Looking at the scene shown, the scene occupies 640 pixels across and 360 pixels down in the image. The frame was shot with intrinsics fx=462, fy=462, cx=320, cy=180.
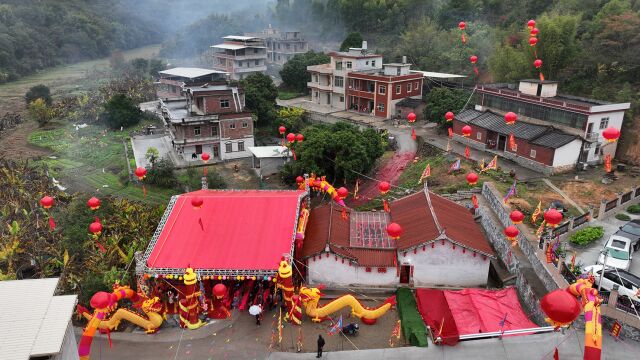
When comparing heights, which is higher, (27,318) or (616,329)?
(27,318)

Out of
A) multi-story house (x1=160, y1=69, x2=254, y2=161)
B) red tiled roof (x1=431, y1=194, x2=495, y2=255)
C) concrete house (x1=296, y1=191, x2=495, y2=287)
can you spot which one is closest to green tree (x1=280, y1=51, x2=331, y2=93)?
multi-story house (x1=160, y1=69, x2=254, y2=161)

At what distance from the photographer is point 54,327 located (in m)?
10.5

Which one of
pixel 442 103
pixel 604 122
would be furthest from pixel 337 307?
pixel 442 103

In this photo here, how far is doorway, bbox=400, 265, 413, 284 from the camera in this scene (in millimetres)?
17703

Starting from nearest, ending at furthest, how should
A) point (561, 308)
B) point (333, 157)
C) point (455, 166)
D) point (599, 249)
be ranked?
point (561, 308)
point (599, 249)
point (455, 166)
point (333, 157)

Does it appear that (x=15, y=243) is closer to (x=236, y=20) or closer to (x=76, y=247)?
(x=76, y=247)

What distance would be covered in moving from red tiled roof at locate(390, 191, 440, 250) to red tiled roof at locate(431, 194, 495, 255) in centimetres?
43

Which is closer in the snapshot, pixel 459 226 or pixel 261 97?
pixel 459 226

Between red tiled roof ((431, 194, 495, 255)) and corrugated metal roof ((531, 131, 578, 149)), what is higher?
corrugated metal roof ((531, 131, 578, 149))

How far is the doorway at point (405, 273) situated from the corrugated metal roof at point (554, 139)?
14.6m

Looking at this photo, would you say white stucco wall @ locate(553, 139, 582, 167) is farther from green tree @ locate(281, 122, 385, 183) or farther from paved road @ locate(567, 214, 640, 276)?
green tree @ locate(281, 122, 385, 183)

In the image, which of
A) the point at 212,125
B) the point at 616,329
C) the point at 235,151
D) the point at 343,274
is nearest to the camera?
the point at 616,329

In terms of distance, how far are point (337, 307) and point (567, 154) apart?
62.5ft

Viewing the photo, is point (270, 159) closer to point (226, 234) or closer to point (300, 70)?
point (226, 234)
